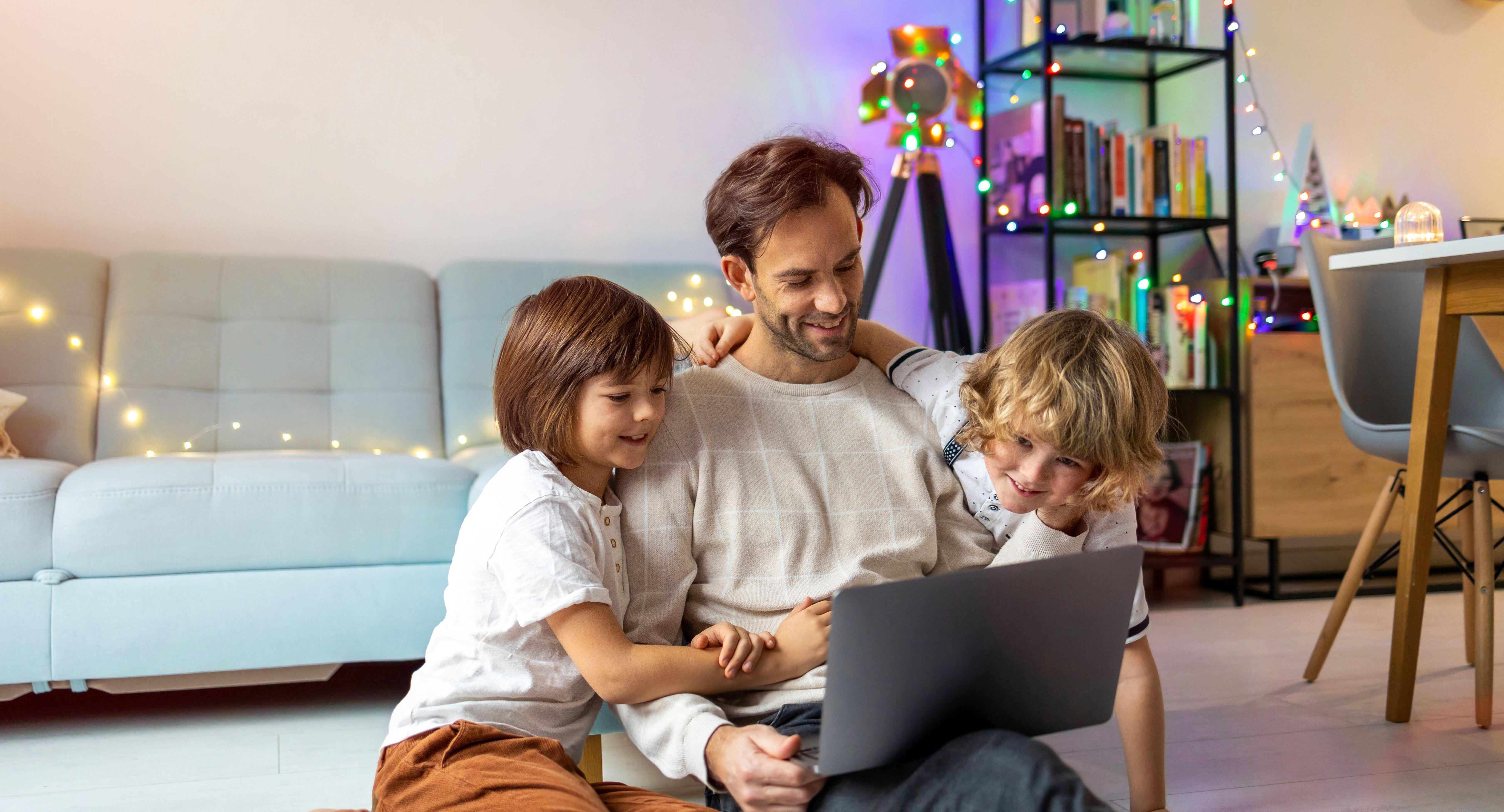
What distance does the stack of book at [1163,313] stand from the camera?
110 inches

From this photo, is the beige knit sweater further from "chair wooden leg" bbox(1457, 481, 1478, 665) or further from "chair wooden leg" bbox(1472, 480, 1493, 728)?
"chair wooden leg" bbox(1457, 481, 1478, 665)

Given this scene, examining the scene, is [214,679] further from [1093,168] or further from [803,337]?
[1093,168]

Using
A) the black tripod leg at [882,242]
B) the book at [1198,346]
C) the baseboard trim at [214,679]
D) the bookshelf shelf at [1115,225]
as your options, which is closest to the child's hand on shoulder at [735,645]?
→ the baseboard trim at [214,679]

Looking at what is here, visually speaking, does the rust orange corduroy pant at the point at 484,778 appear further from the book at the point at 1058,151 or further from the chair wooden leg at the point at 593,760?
the book at the point at 1058,151

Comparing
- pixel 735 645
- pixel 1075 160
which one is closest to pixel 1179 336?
pixel 1075 160

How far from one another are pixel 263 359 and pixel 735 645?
164cm

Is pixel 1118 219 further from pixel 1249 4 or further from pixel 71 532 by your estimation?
pixel 71 532

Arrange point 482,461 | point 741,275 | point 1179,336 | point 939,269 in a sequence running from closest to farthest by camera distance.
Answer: point 741,275
point 482,461
point 939,269
point 1179,336

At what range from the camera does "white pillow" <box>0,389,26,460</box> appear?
1.89 metres

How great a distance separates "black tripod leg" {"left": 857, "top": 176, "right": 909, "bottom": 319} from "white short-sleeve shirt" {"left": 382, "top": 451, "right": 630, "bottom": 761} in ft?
5.75

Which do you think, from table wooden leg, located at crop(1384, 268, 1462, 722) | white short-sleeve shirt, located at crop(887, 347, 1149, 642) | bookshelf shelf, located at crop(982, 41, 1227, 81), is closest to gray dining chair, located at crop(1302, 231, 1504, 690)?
table wooden leg, located at crop(1384, 268, 1462, 722)

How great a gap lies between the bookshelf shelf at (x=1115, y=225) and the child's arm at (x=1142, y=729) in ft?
5.65

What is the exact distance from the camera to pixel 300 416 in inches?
85.8

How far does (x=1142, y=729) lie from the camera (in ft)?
3.59
